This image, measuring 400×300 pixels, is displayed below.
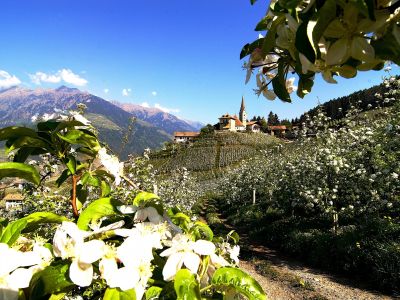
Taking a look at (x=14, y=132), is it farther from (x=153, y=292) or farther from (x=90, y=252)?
(x=153, y=292)

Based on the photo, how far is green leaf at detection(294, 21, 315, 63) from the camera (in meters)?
0.60

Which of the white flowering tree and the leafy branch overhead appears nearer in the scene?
the leafy branch overhead

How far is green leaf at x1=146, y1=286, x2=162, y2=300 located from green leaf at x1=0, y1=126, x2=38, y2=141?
0.59m

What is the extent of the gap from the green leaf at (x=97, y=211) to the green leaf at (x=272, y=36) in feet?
1.92

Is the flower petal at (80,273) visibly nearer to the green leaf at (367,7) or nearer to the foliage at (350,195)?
the green leaf at (367,7)

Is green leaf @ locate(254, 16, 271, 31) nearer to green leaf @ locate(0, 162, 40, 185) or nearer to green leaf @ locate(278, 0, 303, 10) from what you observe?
green leaf @ locate(278, 0, 303, 10)

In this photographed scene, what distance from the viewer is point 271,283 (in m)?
8.69

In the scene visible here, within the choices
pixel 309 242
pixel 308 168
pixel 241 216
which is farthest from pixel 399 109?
pixel 241 216

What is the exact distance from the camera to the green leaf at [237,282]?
0.87m

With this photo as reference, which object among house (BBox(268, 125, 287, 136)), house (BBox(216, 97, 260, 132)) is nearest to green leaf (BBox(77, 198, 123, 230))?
house (BBox(216, 97, 260, 132))

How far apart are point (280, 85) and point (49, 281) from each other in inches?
27.6

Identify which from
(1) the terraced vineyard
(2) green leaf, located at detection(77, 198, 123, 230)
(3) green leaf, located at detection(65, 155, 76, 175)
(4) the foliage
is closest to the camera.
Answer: (2) green leaf, located at detection(77, 198, 123, 230)

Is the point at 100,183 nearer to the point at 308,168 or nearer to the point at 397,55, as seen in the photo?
the point at 397,55

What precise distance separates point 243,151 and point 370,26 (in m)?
64.0
